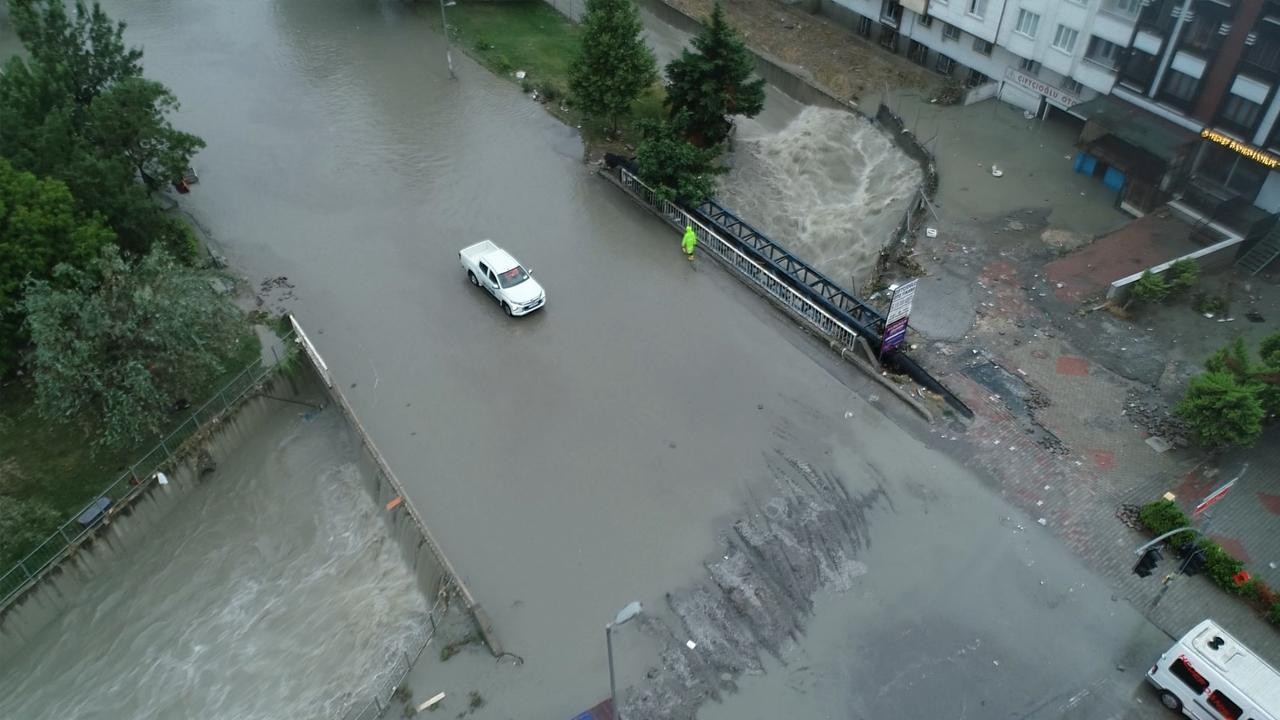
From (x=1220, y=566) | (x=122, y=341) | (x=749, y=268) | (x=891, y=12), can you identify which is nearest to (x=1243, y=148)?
(x=1220, y=566)

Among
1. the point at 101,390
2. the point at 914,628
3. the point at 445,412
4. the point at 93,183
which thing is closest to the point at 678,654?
the point at 914,628

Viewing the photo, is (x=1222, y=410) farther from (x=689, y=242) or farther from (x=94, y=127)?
(x=94, y=127)

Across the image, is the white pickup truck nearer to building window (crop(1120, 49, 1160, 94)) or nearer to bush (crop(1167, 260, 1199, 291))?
bush (crop(1167, 260, 1199, 291))

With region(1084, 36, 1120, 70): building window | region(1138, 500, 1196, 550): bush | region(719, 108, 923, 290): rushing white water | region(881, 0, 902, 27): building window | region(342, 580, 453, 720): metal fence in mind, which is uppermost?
region(1084, 36, 1120, 70): building window

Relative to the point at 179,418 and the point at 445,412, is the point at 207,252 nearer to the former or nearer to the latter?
the point at 179,418


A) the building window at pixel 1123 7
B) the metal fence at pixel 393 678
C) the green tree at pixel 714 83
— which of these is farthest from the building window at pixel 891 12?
the metal fence at pixel 393 678

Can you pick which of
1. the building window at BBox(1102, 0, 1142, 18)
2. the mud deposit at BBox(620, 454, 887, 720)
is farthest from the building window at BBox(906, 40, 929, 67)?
the mud deposit at BBox(620, 454, 887, 720)
